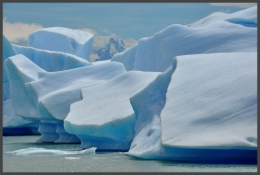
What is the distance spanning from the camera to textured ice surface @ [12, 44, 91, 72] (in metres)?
20.0

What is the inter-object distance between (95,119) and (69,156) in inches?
55.7

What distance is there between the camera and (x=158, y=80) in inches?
420

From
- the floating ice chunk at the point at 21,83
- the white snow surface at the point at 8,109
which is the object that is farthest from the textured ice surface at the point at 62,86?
the white snow surface at the point at 8,109

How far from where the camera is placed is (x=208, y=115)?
8648 millimetres

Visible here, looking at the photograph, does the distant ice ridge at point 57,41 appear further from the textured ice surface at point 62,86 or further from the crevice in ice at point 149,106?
the crevice in ice at point 149,106

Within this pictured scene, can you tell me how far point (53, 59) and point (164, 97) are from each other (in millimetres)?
10834

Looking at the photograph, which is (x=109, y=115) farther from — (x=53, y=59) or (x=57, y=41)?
(x=57, y=41)

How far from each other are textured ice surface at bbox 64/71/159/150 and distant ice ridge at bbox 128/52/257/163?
4.81ft

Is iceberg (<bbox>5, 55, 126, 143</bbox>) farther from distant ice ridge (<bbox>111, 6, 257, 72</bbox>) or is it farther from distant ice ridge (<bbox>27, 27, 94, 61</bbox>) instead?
distant ice ridge (<bbox>27, 27, 94, 61</bbox>)

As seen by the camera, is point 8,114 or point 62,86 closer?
point 62,86

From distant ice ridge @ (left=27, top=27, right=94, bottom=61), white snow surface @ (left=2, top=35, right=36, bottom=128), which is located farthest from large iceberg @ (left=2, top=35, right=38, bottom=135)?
distant ice ridge @ (left=27, top=27, right=94, bottom=61)

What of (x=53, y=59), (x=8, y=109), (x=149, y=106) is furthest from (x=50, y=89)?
(x=149, y=106)

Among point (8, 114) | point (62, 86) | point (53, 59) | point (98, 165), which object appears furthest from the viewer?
point (8, 114)

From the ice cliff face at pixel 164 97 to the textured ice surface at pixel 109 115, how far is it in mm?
23
